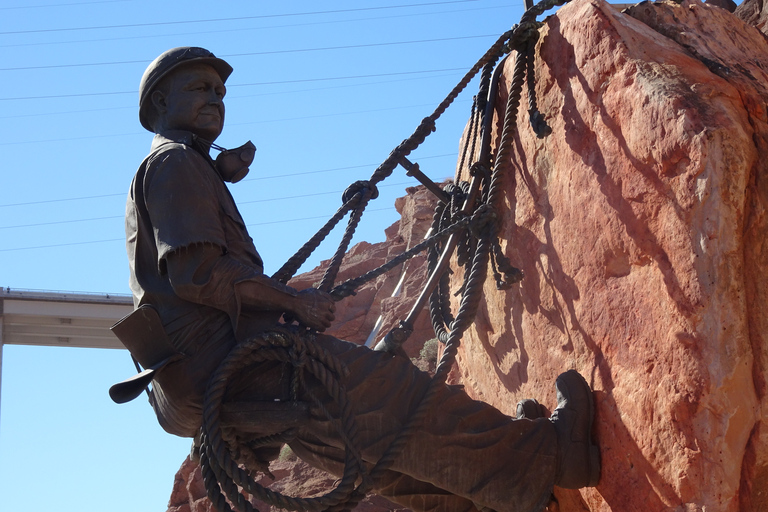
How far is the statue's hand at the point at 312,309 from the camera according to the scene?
13.6 feet

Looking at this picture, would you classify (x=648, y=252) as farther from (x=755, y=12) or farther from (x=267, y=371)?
(x=755, y=12)

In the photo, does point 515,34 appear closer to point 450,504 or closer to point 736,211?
point 736,211

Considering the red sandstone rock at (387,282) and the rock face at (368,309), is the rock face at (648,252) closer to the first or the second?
the rock face at (368,309)

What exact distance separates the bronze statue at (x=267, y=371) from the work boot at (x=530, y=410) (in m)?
0.30

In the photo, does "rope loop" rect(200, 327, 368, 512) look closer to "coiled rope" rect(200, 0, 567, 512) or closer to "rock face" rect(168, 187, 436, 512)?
"coiled rope" rect(200, 0, 567, 512)

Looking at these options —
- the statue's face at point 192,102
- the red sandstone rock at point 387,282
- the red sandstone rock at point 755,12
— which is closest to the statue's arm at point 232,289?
the statue's face at point 192,102

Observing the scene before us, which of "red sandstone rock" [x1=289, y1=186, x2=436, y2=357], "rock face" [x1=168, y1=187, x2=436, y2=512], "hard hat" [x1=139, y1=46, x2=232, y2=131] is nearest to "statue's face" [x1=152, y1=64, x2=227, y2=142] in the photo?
"hard hat" [x1=139, y1=46, x2=232, y2=131]

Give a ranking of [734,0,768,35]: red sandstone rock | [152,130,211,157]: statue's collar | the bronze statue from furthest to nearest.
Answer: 1. [734,0,768,35]: red sandstone rock
2. [152,130,211,157]: statue's collar
3. the bronze statue

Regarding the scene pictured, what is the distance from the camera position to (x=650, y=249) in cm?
403

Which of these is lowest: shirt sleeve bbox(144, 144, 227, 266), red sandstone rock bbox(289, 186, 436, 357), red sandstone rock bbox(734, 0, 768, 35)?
shirt sleeve bbox(144, 144, 227, 266)

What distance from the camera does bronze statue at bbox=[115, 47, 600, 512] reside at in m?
4.08

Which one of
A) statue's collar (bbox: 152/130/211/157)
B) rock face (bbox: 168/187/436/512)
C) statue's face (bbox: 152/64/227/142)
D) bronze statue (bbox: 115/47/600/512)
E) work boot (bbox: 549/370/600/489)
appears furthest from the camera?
rock face (bbox: 168/187/436/512)

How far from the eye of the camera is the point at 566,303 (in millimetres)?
4582

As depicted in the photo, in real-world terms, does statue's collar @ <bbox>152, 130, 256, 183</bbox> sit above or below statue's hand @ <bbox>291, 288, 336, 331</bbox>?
above
